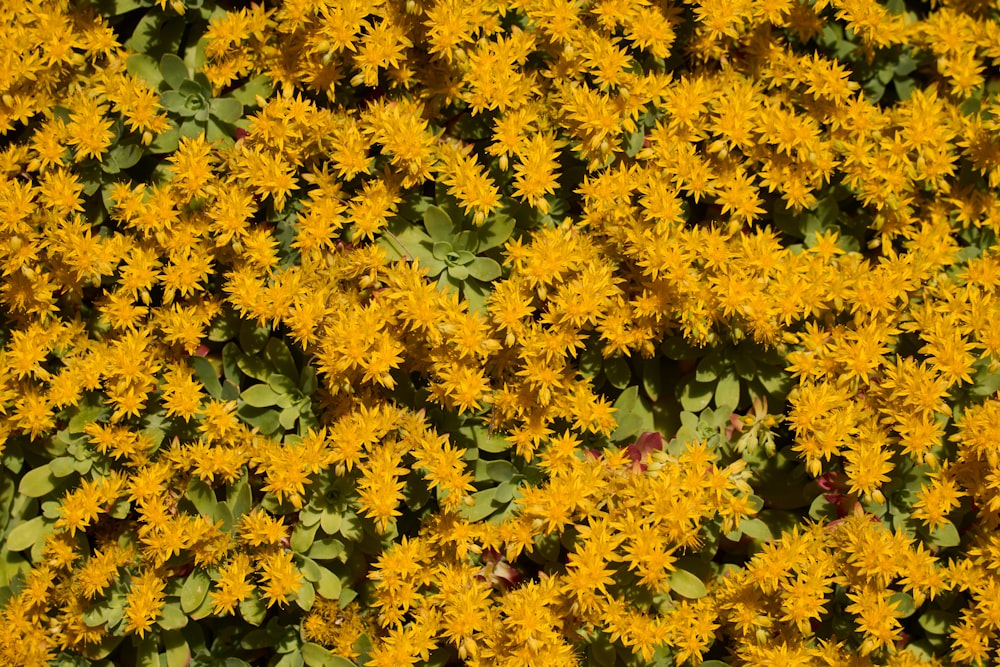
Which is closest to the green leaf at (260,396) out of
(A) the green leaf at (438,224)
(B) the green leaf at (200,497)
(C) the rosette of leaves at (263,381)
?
(C) the rosette of leaves at (263,381)

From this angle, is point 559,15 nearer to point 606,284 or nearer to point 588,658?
point 606,284

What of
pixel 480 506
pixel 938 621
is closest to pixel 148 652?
pixel 480 506

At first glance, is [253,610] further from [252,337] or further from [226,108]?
[226,108]

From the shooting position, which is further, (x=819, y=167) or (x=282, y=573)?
(x=819, y=167)

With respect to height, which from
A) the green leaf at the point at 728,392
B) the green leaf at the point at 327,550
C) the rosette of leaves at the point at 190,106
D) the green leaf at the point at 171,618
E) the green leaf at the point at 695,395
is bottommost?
the green leaf at the point at 171,618

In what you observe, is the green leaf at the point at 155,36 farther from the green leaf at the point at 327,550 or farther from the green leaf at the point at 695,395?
the green leaf at the point at 695,395

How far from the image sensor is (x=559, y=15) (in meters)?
2.27

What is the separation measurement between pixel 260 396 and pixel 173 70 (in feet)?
2.98

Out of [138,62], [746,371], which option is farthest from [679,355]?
[138,62]

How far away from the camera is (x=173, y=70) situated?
7.72 ft

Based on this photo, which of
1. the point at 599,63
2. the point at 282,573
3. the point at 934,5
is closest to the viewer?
the point at 282,573

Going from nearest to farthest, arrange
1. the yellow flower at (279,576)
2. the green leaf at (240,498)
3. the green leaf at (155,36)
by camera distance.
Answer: the yellow flower at (279,576), the green leaf at (240,498), the green leaf at (155,36)

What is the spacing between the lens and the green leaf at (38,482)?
2.34m

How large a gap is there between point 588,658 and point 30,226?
1844 mm
